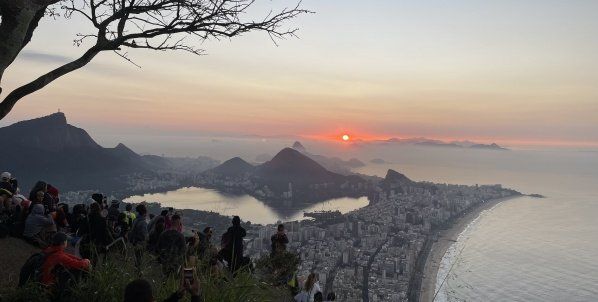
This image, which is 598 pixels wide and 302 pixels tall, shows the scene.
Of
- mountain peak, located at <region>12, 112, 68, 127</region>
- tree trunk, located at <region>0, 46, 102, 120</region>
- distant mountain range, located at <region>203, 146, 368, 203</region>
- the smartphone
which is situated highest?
mountain peak, located at <region>12, 112, 68, 127</region>

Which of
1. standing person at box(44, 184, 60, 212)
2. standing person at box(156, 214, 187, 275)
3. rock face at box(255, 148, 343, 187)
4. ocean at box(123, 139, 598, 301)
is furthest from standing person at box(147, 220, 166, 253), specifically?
rock face at box(255, 148, 343, 187)

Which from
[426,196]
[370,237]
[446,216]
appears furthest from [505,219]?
[370,237]

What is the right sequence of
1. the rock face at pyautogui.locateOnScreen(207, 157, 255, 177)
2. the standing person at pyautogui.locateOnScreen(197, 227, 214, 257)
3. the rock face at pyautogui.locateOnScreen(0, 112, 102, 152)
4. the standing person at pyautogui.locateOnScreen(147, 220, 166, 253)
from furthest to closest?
the rock face at pyautogui.locateOnScreen(207, 157, 255, 177) → the rock face at pyautogui.locateOnScreen(0, 112, 102, 152) → the standing person at pyautogui.locateOnScreen(147, 220, 166, 253) → the standing person at pyautogui.locateOnScreen(197, 227, 214, 257)

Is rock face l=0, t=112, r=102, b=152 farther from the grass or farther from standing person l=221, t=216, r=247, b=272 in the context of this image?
the grass

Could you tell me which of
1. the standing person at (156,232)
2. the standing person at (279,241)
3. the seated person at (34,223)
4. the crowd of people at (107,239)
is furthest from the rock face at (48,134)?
the standing person at (279,241)

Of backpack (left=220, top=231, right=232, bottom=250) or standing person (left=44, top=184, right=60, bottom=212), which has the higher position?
standing person (left=44, top=184, right=60, bottom=212)

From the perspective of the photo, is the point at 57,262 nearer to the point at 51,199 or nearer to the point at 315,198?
the point at 51,199

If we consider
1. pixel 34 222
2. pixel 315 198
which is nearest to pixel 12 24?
pixel 34 222

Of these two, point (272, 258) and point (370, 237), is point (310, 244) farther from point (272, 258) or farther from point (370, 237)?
point (272, 258)
